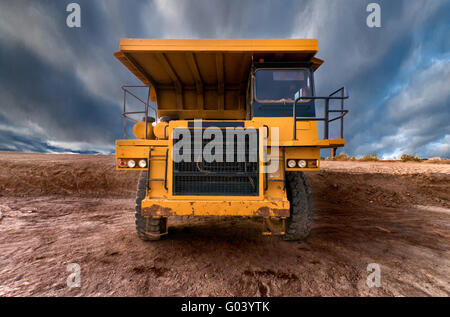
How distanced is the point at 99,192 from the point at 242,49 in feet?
28.2

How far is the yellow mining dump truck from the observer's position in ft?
8.63

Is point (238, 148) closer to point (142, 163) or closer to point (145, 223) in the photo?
point (142, 163)

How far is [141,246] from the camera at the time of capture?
2.94 meters

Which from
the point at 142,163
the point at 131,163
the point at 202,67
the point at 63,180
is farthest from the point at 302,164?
the point at 63,180

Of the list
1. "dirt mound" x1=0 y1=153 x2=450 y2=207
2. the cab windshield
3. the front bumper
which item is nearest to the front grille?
the front bumper

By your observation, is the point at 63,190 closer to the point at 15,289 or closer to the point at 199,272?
the point at 15,289

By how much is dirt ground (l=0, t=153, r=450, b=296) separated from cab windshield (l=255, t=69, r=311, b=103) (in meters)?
2.57

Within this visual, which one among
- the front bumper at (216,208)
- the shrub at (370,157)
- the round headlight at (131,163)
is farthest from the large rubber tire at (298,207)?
the shrub at (370,157)

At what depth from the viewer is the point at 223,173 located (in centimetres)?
269

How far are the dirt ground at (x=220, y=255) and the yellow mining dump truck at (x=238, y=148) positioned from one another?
45cm

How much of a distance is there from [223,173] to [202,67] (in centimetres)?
254

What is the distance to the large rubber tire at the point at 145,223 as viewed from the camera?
293 centimetres

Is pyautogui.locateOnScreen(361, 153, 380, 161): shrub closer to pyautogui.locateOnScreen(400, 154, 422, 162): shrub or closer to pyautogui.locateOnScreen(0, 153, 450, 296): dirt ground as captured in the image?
pyautogui.locateOnScreen(400, 154, 422, 162): shrub
